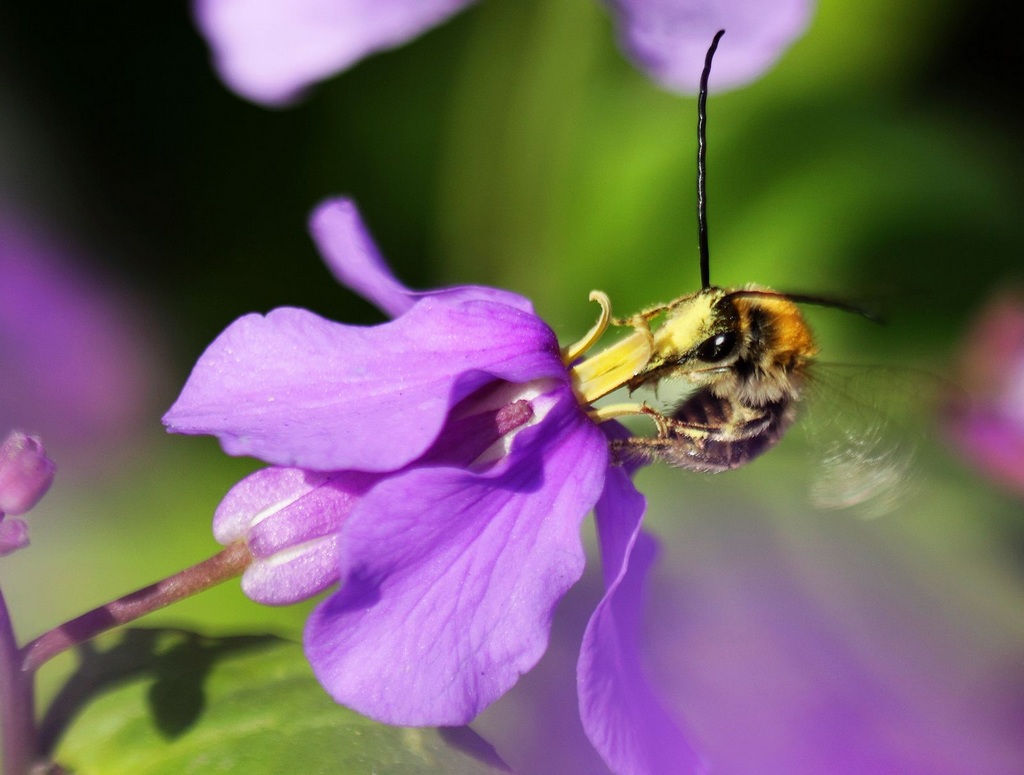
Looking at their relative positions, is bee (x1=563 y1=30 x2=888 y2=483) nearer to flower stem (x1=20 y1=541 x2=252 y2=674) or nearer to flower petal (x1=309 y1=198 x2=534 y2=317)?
flower petal (x1=309 y1=198 x2=534 y2=317)

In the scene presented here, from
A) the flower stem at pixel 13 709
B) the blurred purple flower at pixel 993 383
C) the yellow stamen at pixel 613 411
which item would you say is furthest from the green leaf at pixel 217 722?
the blurred purple flower at pixel 993 383

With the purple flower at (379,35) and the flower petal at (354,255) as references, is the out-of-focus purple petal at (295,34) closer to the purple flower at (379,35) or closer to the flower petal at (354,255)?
the purple flower at (379,35)

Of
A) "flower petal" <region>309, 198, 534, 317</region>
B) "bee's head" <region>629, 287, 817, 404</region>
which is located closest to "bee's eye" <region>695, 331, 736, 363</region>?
"bee's head" <region>629, 287, 817, 404</region>

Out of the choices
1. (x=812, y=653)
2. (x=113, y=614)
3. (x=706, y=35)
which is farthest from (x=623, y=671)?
(x=706, y=35)

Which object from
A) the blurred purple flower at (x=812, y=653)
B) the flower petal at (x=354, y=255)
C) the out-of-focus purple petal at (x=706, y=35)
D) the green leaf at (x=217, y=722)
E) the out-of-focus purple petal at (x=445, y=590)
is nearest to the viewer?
the out-of-focus purple petal at (x=445, y=590)

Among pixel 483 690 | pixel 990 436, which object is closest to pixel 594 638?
pixel 483 690

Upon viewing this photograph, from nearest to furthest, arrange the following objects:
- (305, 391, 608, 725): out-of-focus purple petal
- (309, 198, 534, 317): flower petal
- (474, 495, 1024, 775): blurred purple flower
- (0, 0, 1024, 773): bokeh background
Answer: (305, 391, 608, 725): out-of-focus purple petal < (309, 198, 534, 317): flower petal < (474, 495, 1024, 775): blurred purple flower < (0, 0, 1024, 773): bokeh background
